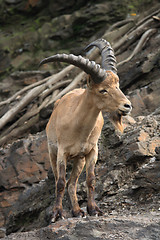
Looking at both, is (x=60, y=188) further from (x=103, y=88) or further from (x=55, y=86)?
(x=55, y=86)

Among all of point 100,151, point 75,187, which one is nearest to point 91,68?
point 75,187

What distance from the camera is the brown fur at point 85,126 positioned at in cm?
→ 636

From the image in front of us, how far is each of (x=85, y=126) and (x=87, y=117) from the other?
159mm

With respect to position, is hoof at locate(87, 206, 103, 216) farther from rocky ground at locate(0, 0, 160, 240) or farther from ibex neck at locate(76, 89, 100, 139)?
ibex neck at locate(76, 89, 100, 139)

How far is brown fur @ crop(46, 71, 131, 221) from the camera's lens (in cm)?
636

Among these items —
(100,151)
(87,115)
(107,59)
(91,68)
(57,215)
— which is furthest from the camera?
(100,151)

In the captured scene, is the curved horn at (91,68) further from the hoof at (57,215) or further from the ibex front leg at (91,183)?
the hoof at (57,215)

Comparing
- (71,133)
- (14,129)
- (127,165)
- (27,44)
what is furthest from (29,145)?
(27,44)

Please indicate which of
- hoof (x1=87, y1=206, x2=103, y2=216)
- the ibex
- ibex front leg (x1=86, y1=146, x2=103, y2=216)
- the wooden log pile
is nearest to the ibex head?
the ibex

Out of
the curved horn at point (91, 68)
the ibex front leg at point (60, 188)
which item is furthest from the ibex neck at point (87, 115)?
the ibex front leg at point (60, 188)

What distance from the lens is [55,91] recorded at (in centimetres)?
1558

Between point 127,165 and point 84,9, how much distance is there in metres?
13.6

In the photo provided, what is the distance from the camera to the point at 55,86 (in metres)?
15.6

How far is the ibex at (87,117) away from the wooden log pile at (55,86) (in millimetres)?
7128
